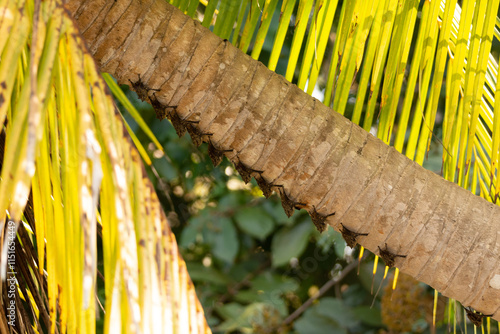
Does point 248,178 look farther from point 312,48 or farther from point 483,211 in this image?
point 483,211

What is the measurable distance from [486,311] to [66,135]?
2.06 ft

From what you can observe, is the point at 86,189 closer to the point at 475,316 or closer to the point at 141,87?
the point at 141,87

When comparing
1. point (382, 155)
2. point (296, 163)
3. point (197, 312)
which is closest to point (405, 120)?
point (382, 155)

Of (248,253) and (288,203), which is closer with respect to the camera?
(288,203)

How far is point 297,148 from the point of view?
0.59 m

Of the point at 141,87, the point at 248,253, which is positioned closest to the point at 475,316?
the point at 141,87

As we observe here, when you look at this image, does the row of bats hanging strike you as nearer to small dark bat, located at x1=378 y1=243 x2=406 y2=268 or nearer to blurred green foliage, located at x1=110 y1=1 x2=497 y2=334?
small dark bat, located at x1=378 y1=243 x2=406 y2=268

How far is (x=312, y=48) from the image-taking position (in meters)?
0.65

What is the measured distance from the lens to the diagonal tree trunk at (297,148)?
0.56 metres

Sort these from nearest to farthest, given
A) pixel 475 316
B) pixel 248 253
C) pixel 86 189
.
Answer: pixel 86 189, pixel 475 316, pixel 248 253

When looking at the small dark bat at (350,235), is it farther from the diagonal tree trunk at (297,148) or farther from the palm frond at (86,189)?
the palm frond at (86,189)

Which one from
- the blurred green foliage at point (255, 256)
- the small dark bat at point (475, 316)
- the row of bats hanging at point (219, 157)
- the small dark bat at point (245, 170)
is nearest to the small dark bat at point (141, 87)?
the row of bats hanging at point (219, 157)

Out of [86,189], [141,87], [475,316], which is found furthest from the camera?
[475,316]

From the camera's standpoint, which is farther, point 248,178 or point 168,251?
point 248,178
